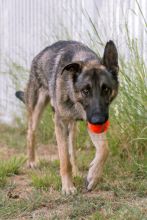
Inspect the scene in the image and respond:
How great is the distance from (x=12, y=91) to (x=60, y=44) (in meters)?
4.35

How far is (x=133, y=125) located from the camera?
229 inches

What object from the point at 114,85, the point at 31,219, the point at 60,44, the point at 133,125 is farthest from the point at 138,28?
the point at 31,219

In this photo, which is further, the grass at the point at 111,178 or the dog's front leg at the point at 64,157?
the dog's front leg at the point at 64,157

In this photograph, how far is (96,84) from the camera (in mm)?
4738

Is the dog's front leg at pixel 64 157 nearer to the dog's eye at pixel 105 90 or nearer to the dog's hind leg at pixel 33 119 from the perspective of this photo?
the dog's eye at pixel 105 90

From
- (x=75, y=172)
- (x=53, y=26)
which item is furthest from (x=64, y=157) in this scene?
(x=53, y=26)

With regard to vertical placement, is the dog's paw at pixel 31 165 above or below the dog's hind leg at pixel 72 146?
below

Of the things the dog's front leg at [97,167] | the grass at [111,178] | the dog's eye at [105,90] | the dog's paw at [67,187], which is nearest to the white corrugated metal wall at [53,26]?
the grass at [111,178]

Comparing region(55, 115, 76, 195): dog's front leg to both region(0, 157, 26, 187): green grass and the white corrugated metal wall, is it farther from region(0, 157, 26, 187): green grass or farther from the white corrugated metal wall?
the white corrugated metal wall

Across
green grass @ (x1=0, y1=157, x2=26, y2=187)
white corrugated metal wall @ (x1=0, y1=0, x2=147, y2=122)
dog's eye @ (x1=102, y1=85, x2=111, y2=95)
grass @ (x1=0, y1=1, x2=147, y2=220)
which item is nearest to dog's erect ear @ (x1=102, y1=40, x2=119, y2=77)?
dog's eye @ (x1=102, y1=85, x2=111, y2=95)

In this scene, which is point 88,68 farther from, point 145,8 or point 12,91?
point 12,91

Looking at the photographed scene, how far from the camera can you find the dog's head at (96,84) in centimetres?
459

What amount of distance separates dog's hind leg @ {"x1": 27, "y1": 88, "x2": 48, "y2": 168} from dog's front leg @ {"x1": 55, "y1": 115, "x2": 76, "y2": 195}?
4.47 ft

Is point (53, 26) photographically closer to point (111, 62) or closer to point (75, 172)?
point (75, 172)
